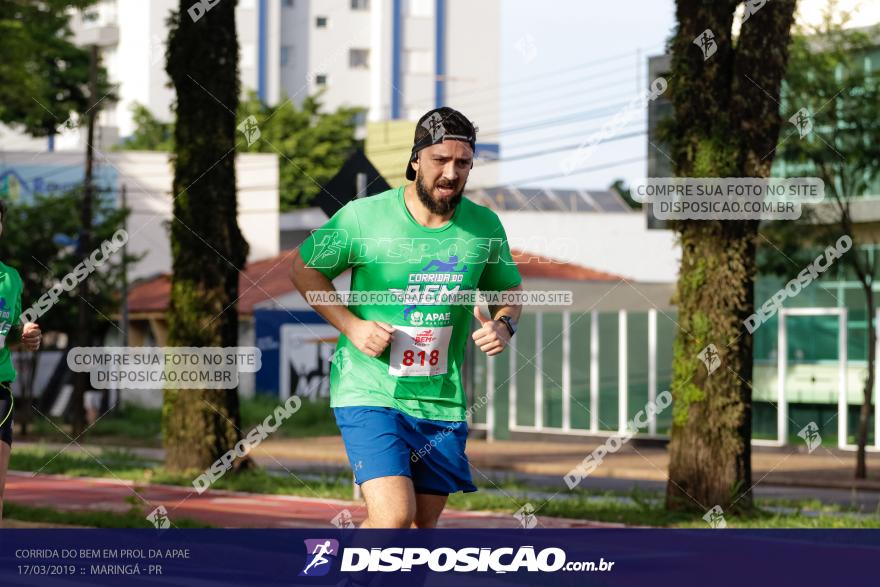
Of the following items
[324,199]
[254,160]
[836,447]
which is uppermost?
[254,160]

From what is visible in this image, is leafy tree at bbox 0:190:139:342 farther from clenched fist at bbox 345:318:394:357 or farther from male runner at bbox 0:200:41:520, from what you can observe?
clenched fist at bbox 345:318:394:357

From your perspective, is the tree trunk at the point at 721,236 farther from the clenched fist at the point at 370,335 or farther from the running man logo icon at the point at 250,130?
the clenched fist at the point at 370,335

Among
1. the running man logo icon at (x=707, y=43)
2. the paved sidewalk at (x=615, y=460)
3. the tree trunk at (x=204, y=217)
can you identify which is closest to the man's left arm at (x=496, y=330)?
the running man logo icon at (x=707, y=43)

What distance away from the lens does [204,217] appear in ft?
59.2

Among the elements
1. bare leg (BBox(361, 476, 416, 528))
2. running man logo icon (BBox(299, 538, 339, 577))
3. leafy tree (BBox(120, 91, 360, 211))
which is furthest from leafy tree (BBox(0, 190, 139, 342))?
bare leg (BBox(361, 476, 416, 528))

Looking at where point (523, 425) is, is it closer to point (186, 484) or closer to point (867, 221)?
point (867, 221)

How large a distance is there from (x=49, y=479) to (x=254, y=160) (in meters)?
39.2

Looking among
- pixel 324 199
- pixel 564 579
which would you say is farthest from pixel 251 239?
pixel 564 579

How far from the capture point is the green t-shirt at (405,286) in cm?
582

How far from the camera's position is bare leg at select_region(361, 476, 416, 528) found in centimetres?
547

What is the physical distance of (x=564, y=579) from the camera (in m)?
6.27

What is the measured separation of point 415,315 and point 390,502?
75 centimetres

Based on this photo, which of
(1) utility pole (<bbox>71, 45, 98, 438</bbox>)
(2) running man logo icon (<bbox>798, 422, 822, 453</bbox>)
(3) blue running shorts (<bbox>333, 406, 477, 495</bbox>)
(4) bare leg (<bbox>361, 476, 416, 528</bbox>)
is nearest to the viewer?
(4) bare leg (<bbox>361, 476, 416, 528</bbox>)

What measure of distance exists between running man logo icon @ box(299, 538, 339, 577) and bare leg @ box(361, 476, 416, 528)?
32 centimetres
